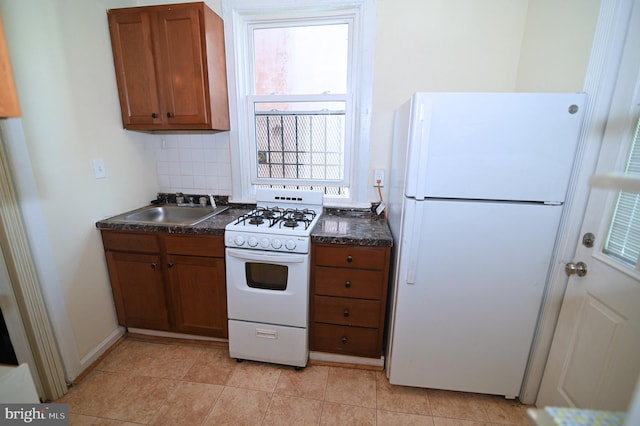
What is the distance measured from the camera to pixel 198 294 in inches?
75.3

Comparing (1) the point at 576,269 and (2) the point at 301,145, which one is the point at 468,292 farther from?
(2) the point at 301,145

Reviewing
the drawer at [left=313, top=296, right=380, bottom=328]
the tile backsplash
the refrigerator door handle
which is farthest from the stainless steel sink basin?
the refrigerator door handle

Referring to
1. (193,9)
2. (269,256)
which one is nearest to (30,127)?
(193,9)

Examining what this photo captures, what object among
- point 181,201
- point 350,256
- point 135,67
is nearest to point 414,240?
point 350,256

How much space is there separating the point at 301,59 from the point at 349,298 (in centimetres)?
184

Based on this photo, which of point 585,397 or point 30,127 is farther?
point 30,127

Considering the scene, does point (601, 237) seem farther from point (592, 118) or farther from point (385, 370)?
point (385, 370)

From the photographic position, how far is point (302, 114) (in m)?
2.20

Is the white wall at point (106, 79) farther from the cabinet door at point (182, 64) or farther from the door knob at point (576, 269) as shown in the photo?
the door knob at point (576, 269)

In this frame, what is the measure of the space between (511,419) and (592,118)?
5.36ft

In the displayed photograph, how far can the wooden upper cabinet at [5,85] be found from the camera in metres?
0.84

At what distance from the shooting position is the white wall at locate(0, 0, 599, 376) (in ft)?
4.73

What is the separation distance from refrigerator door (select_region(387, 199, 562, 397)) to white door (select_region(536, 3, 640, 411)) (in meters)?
0.15

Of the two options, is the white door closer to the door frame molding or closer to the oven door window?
the door frame molding
